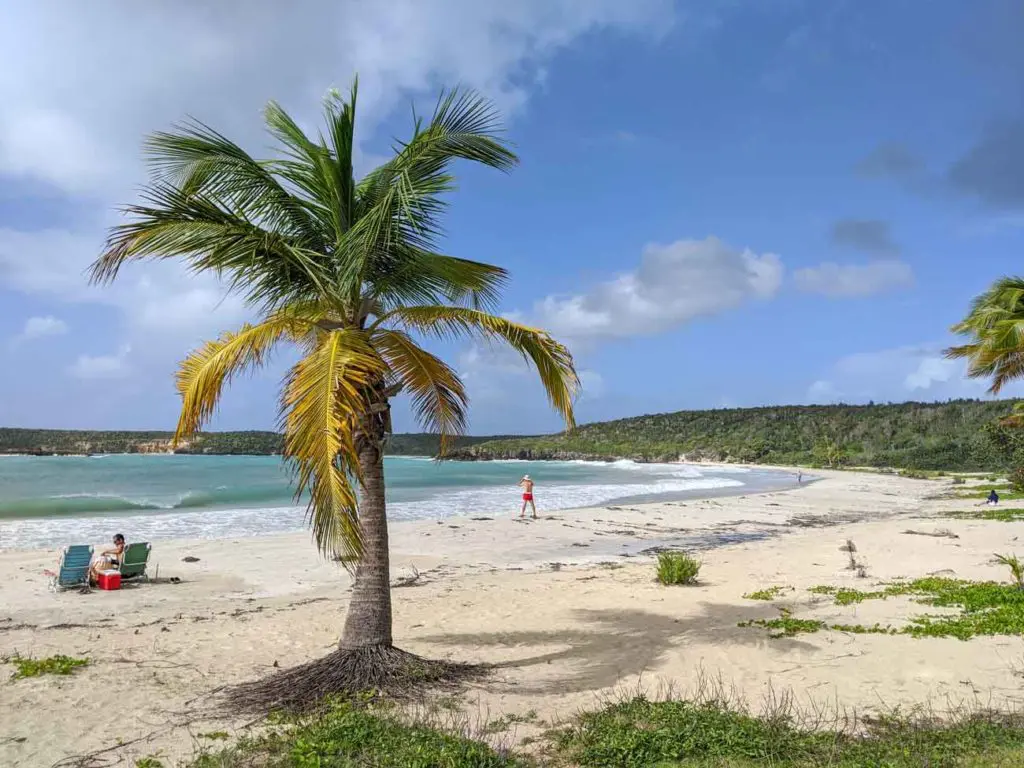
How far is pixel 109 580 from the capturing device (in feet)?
39.5

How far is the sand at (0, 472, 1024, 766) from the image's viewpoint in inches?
238

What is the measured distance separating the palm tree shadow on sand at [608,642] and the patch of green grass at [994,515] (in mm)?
14386

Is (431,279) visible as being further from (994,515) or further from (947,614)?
(994,515)

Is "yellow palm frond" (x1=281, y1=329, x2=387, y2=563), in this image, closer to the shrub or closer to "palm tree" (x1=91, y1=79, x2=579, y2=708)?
"palm tree" (x1=91, y1=79, x2=579, y2=708)

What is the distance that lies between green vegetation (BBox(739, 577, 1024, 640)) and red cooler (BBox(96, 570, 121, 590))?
10.4 m

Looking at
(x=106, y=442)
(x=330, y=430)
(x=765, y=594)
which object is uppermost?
(x=106, y=442)

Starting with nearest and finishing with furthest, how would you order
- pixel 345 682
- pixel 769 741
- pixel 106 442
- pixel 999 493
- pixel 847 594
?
1. pixel 769 741
2. pixel 345 682
3. pixel 847 594
4. pixel 999 493
5. pixel 106 442

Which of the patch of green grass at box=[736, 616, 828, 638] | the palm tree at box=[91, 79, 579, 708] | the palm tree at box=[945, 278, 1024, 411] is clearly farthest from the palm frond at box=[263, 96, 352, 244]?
the palm tree at box=[945, 278, 1024, 411]

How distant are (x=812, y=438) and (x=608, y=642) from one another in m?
Result: 87.1

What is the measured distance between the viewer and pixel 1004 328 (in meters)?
16.6

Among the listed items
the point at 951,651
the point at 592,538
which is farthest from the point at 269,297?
the point at 592,538

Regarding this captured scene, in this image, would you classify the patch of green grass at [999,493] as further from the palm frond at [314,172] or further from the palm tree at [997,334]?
the palm frond at [314,172]

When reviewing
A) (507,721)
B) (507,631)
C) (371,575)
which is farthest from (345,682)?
Result: (507,631)

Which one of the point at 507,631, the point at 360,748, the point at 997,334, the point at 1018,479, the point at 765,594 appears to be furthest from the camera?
the point at 1018,479
